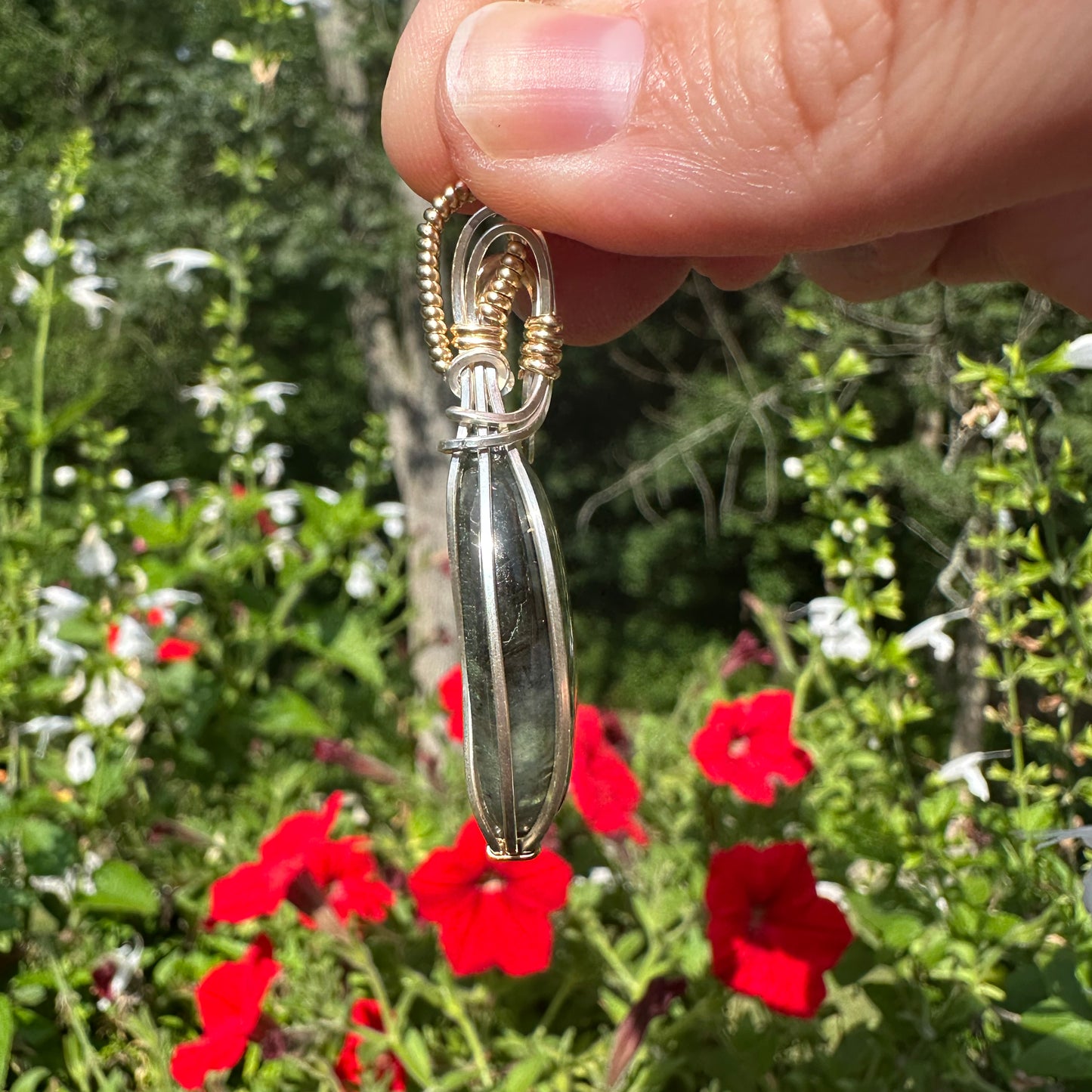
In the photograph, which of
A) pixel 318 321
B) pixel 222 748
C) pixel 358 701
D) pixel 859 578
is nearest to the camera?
pixel 859 578

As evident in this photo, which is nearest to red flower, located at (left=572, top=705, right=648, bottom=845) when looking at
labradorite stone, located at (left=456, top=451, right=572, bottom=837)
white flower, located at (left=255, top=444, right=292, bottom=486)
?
labradorite stone, located at (left=456, top=451, right=572, bottom=837)

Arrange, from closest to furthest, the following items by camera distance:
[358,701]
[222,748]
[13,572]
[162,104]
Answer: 1. [13,572]
2. [222,748]
3. [358,701]
4. [162,104]

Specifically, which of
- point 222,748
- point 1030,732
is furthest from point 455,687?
point 1030,732

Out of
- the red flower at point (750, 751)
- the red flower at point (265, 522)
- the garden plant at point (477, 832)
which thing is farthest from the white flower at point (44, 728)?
the red flower at point (750, 751)

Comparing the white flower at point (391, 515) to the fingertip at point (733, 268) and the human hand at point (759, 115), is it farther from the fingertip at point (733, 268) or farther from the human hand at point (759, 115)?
the human hand at point (759, 115)

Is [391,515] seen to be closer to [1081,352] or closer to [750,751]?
[750,751]

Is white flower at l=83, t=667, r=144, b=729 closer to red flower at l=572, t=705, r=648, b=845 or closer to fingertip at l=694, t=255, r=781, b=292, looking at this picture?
red flower at l=572, t=705, r=648, b=845

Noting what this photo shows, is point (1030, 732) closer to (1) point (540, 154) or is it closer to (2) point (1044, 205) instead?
(2) point (1044, 205)

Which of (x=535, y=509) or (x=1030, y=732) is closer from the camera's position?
(x=535, y=509)
